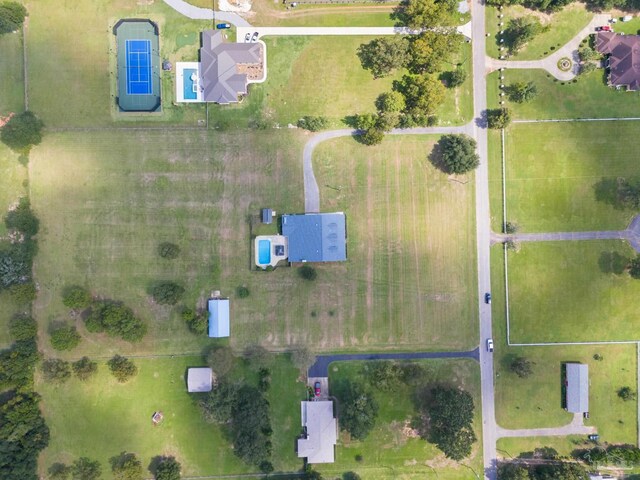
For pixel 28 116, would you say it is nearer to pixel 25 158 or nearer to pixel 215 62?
pixel 25 158

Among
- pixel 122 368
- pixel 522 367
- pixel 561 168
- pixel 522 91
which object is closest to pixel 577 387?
pixel 522 367

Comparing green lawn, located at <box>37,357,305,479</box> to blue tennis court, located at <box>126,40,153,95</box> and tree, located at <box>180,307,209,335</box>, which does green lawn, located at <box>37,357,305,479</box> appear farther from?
blue tennis court, located at <box>126,40,153,95</box>

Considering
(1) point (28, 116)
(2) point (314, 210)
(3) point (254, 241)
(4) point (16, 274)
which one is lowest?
(4) point (16, 274)

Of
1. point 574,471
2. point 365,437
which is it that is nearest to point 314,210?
point 365,437

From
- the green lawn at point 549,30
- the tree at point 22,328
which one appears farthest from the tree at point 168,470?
the green lawn at point 549,30

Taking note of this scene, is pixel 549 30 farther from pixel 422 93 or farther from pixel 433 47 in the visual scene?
pixel 422 93

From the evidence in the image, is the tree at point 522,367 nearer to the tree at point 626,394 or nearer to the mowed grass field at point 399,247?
the mowed grass field at point 399,247
